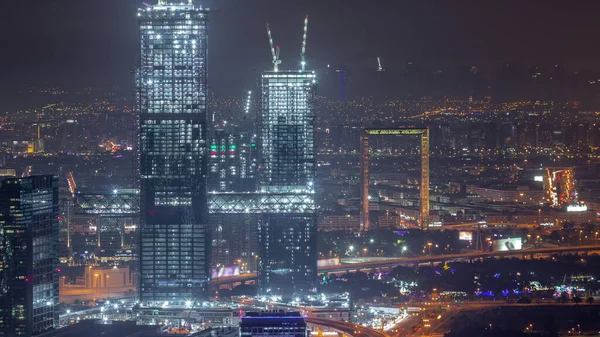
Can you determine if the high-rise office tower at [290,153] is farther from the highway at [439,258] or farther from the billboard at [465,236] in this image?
the billboard at [465,236]

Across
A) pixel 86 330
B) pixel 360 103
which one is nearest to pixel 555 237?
pixel 360 103

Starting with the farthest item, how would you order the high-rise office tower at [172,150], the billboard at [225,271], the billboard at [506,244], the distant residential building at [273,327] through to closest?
the billboard at [506,244], the billboard at [225,271], the high-rise office tower at [172,150], the distant residential building at [273,327]

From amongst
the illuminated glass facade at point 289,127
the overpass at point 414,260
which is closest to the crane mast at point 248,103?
the illuminated glass facade at point 289,127

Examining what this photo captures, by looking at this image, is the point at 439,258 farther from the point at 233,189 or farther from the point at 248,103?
the point at 233,189

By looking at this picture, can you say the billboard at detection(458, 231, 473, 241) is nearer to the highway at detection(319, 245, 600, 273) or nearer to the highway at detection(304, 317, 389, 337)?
the highway at detection(319, 245, 600, 273)

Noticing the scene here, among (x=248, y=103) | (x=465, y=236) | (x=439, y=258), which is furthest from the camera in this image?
(x=465, y=236)

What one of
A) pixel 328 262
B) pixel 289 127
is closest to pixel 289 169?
pixel 289 127

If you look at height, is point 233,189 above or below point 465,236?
above
